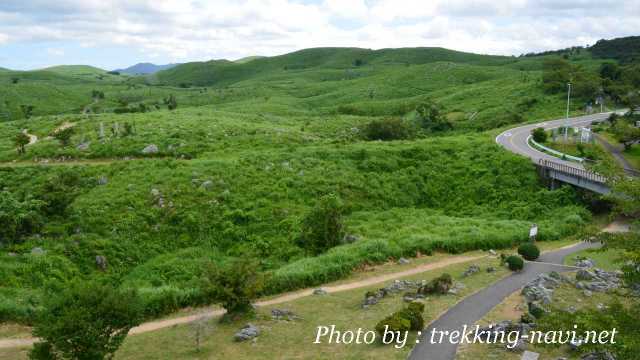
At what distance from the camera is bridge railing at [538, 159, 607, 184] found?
41.4 metres

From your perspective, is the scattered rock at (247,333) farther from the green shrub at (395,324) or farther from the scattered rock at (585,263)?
the scattered rock at (585,263)

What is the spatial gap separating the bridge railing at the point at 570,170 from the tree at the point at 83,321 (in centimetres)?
3539

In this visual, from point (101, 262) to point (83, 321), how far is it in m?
17.2

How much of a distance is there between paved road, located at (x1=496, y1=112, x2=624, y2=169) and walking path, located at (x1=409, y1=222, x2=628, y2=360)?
58.7 ft

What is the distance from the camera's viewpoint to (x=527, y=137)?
65.2 m

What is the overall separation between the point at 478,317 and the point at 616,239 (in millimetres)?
9854

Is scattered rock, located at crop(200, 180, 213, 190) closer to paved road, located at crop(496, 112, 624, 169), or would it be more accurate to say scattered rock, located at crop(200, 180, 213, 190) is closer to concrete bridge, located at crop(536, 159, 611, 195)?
concrete bridge, located at crop(536, 159, 611, 195)

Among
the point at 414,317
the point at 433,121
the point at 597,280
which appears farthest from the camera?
the point at 433,121

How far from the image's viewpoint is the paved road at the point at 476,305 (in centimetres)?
2105

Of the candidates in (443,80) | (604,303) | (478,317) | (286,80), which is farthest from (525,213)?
(286,80)

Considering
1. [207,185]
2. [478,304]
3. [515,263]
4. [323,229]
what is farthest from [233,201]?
[478,304]

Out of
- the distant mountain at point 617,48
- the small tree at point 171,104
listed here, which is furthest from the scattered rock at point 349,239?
the distant mountain at point 617,48

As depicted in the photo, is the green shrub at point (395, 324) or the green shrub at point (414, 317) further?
the green shrub at point (414, 317)

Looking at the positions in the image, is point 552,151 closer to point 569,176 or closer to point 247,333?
point 569,176
